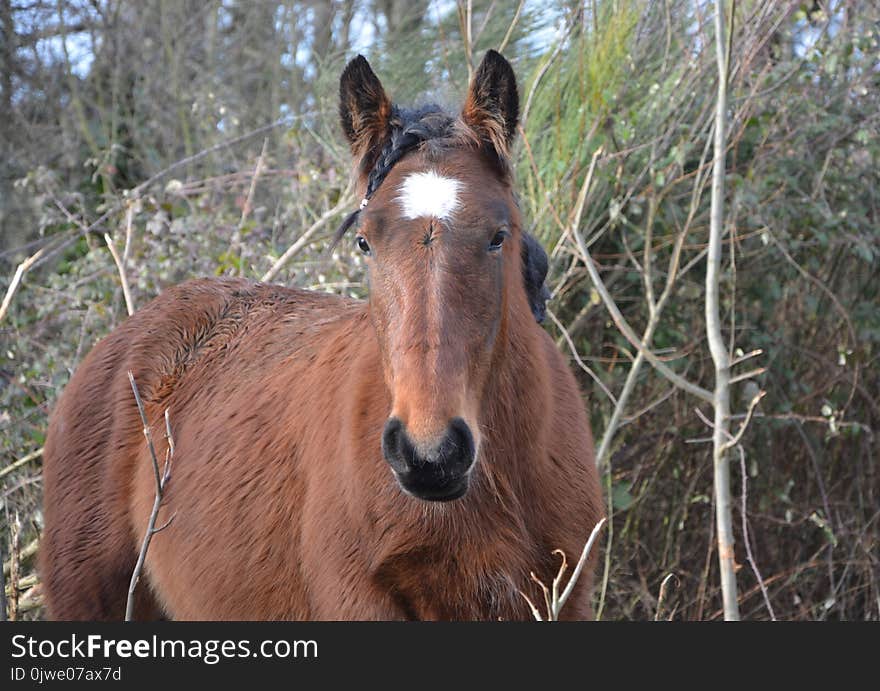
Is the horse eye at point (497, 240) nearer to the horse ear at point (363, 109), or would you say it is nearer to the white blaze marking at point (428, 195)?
the white blaze marking at point (428, 195)

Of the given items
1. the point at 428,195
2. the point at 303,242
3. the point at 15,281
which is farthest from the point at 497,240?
the point at 303,242

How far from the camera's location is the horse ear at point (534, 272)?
137 inches

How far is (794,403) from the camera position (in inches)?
247

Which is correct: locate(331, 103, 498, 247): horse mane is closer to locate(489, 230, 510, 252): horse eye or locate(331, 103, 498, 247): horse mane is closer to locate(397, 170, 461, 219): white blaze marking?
locate(397, 170, 461, 219): white blaze marking

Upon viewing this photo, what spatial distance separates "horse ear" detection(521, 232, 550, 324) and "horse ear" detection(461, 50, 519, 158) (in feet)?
1.37

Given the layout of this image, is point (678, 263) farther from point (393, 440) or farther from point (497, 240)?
point (393, 440)

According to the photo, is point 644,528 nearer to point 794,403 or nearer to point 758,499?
point 758,499

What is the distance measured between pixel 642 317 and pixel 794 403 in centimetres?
105

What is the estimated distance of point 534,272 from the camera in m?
3.49

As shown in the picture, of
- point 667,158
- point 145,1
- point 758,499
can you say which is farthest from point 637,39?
point 145,1

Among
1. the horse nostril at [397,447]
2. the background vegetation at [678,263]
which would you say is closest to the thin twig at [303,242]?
the background vegetation at [678,263]

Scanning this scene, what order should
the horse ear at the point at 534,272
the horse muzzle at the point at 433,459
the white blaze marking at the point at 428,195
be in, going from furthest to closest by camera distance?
the horse ear at the point at 534,272 < the white blaze marking at the point at 428,195 < the horse muzzle at the point at 433,459

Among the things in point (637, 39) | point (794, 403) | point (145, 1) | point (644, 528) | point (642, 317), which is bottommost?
point (644, 528)

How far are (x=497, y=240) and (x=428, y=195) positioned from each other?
0.23 metres
